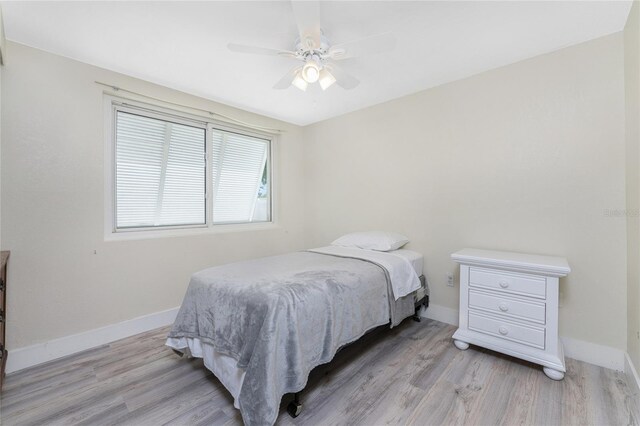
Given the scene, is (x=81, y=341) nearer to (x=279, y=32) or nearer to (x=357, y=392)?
(x=357, y=392)

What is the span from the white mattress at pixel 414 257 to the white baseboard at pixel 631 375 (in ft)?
4.73

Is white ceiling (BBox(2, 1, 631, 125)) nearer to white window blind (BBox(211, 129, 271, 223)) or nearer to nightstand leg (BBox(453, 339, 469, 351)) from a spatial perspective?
white window blind (BBox(211, 129, 271, 223))

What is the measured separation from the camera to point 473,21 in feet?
5.93

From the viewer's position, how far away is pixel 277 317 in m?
1.45

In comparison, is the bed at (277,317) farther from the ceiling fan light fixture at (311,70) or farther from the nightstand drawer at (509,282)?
→ the ceiling fan light fixture at (311,70)

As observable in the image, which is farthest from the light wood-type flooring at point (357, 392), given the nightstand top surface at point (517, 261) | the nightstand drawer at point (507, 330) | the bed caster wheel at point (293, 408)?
the nightstand top surface at point (517, 261)

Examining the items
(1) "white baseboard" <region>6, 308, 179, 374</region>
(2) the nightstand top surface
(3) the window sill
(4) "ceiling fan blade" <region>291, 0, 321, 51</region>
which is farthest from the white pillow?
(1) "white baseboard" <region>6, 308, 179, 374</region>

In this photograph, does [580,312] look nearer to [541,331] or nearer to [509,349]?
[541,331]

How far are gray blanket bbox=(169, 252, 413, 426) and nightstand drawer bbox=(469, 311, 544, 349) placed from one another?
2.06 ft

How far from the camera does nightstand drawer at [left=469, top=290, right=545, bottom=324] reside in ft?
6.33

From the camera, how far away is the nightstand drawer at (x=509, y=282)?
6.32ft

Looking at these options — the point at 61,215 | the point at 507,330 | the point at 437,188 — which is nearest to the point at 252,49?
the point at 61,215

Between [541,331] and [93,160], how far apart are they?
12.0 feet

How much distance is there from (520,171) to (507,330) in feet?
4.19
